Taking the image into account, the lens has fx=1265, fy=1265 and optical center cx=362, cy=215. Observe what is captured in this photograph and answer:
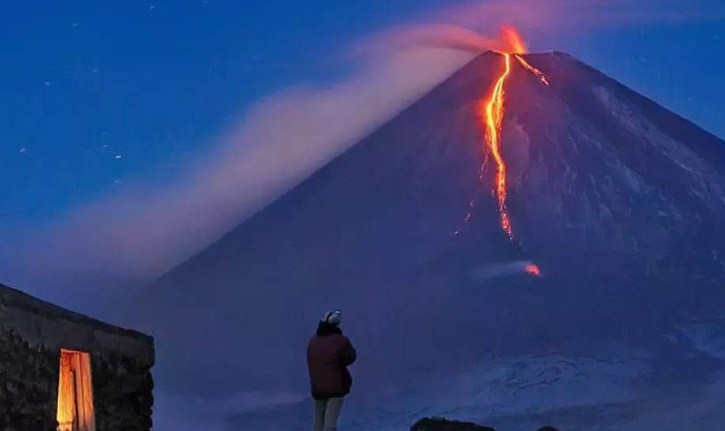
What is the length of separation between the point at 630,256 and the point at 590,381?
14786 mm

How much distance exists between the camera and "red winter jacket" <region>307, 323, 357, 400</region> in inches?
449

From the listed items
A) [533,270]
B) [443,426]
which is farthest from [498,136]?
[443,426]

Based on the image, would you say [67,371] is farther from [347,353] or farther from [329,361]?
[347,353]

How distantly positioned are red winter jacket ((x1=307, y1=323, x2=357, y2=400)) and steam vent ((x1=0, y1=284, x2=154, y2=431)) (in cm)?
223

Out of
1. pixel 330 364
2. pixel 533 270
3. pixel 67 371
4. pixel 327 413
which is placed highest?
pixel 533 270

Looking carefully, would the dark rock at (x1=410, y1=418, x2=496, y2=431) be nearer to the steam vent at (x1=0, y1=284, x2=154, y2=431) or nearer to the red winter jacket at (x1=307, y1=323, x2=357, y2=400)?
the red winter jacket at (x1=307, y1=323, x2=357, y2=400)

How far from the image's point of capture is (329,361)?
11438mm

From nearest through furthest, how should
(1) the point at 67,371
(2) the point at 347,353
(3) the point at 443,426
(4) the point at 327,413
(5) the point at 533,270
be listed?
(2) the point at 347,353
(4) the point at 327,413
(1) the point at 67,371
(3) the point at 443,426
(5) the point at 533,270

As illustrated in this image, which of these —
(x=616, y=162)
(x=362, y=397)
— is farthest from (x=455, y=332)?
(x=616, y=162)

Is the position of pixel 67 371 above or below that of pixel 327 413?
above

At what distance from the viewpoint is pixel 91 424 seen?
1205 cm

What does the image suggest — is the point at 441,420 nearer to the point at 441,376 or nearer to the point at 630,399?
the point at 630,399

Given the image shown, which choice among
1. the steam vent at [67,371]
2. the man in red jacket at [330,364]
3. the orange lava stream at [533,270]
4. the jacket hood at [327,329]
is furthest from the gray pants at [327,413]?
the orange lava stream at [533,270]

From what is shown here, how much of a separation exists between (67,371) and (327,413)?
251cm
